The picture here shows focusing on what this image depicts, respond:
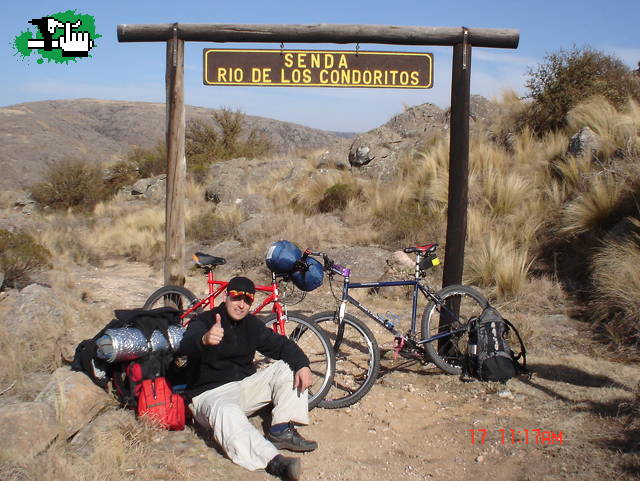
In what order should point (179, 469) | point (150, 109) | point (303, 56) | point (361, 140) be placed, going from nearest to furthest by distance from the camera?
point (179, 469), point (303, 56), point (361, 140), point (150, 109)

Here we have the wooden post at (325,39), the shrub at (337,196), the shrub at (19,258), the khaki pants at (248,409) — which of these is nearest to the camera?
the khaki pants at (248,409)

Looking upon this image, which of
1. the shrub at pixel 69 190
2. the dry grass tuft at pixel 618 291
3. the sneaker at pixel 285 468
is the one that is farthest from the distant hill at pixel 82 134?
the sneaker at pixel 285 468

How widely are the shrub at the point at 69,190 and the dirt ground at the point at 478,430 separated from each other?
15.9 meters

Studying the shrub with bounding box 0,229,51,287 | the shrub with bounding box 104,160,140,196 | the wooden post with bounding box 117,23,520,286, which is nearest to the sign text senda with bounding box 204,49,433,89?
the wooden post with bounding box 117,23,520,286

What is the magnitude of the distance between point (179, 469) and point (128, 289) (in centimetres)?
567

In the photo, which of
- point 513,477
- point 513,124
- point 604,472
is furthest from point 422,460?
point 513,124

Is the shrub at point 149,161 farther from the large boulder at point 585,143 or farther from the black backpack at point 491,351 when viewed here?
the black backpack at point 491,351

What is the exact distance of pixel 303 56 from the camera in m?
5.51

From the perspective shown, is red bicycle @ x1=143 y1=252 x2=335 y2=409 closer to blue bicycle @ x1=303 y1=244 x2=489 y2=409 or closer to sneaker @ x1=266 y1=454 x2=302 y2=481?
blue bicycle @ x1=303 y1=244 x2=489 y2=409

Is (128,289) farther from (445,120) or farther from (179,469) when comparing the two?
(445,120)

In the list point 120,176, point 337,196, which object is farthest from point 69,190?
point 337,196

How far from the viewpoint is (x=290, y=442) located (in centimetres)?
408

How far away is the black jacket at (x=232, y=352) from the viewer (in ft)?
13.5
